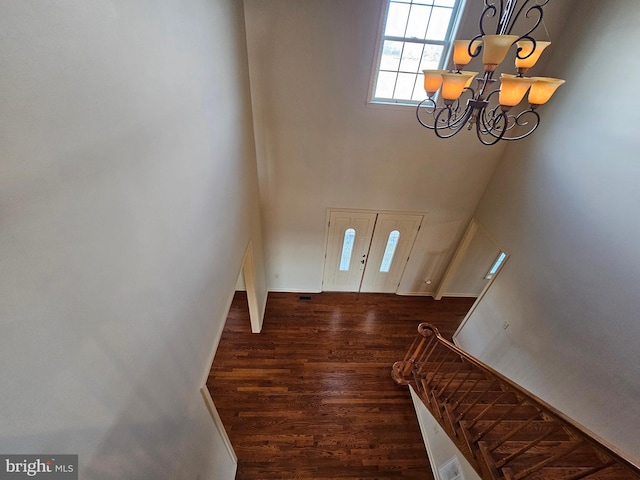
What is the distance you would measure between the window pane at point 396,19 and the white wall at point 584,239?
1666mm

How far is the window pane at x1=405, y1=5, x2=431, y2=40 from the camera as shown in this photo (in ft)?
9.37

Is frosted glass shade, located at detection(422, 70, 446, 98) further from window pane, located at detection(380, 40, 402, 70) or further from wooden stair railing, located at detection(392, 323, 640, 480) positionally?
wooden stair railing, located at detection(392, 323, 640, 480)

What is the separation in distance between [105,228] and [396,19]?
11.4ft

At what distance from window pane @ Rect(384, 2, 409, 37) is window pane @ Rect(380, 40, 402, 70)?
91 mm

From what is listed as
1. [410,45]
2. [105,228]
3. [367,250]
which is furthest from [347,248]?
[105,228]

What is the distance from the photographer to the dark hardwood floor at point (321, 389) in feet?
9.78

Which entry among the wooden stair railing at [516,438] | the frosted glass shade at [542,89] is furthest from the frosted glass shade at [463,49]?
the wooden stair railing at [516,438]

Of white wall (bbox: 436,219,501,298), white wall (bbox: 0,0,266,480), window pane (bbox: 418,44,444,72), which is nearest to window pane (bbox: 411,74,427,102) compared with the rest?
window pane (bbox: 418,44,444,72)

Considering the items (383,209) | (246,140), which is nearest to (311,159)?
(246,140)

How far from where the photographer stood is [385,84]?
3.25 m

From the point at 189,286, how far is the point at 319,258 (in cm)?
321

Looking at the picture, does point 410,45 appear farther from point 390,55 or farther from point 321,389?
point 321,389

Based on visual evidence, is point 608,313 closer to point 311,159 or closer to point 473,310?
point 473,310

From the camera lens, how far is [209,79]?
188cm
